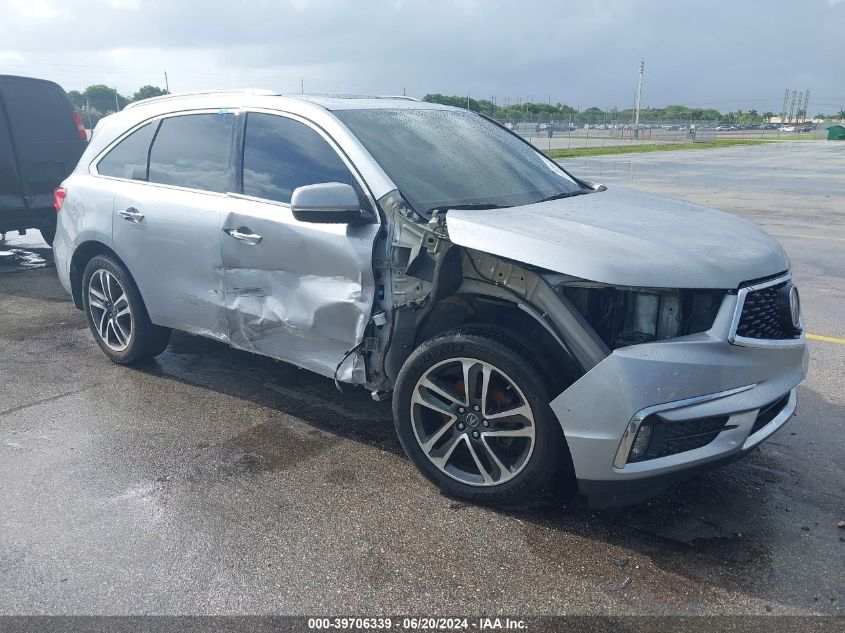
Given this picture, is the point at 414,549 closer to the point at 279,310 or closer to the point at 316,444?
the point at 316,444

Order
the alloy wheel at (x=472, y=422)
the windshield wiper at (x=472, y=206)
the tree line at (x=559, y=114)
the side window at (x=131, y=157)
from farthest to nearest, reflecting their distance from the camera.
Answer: the tree line at (x=559, y=114), the side window at (x=131, y=157), the windshield wiper at (x=472, y=206), the alloy wheel at (x=472, y=422)

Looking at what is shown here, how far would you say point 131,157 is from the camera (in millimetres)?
5070

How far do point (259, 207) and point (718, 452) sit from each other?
103 inches

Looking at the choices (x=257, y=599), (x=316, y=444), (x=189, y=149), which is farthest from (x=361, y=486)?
(x=189, y=149)

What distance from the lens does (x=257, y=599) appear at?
2.77m

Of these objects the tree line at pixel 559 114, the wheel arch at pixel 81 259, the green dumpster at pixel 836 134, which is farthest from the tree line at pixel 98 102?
the green dumpster at pixel 836 134

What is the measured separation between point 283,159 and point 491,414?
188 centimetres

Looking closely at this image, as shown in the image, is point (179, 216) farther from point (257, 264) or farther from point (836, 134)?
point (836, 134)

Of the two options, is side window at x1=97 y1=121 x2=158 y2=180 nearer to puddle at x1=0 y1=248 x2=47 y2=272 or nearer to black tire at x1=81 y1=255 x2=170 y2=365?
black tire at x1=81 y1=255 x2=170 y2=365

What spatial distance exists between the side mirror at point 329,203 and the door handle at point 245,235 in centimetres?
55

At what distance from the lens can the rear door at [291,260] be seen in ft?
12.3

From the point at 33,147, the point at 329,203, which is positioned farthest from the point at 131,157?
the point at 33,147

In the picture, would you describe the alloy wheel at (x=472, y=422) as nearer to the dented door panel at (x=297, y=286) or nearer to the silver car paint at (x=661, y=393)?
the silver car paint at (x=661, y=393)

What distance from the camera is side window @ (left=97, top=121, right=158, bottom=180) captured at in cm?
497
